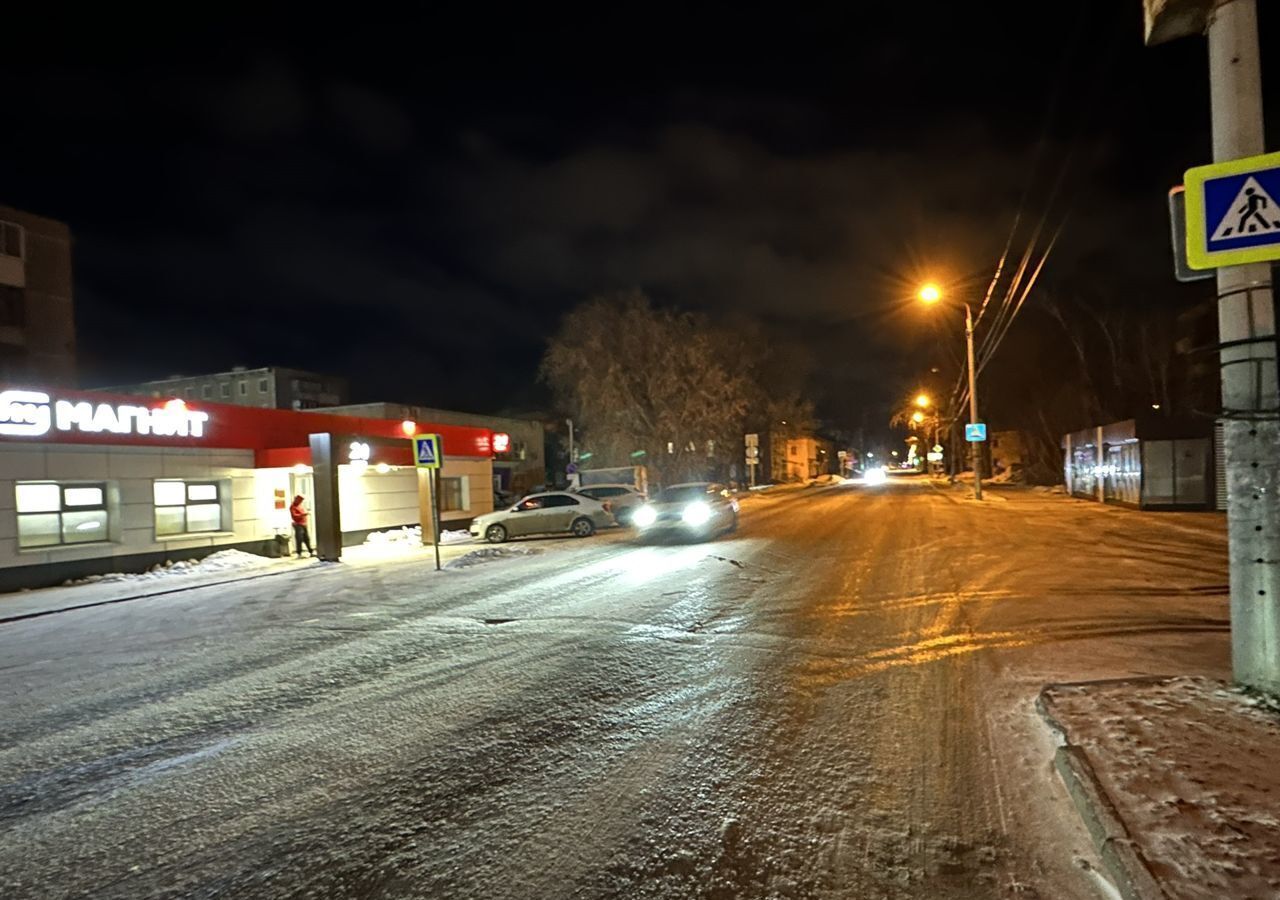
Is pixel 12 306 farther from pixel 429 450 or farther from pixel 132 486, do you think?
pixel 429 450

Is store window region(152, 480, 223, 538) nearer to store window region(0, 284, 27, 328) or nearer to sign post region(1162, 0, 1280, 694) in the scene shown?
sign post region(1162, 0, 1280, 694)

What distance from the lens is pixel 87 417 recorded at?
52.9 ft

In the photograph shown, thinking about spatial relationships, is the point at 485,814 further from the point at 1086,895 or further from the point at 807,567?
the point at 807,567

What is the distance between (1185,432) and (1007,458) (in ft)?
141

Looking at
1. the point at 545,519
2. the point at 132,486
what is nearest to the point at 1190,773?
the point at 132,486

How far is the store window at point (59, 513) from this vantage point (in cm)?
1574

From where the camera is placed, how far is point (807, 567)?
1337 centimetres

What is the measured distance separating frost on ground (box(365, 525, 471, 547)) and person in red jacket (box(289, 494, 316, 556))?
302 cm

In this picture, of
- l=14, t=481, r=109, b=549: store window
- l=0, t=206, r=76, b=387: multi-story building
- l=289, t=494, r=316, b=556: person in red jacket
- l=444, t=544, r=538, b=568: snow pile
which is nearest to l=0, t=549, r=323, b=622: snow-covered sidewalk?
l=289, t=494, r=316, b=556: person in red jacket

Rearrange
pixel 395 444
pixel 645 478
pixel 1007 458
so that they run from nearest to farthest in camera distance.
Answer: pixel 395 444 → pixel 645 478 → pixel 1007 458

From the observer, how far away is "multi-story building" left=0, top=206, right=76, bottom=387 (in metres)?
36.9

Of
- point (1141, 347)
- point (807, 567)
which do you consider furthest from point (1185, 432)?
point (807, 567)

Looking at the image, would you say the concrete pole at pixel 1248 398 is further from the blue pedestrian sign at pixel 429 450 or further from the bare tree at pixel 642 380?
the bare tree at pixel 642 380

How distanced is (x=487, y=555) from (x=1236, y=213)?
595 inches
